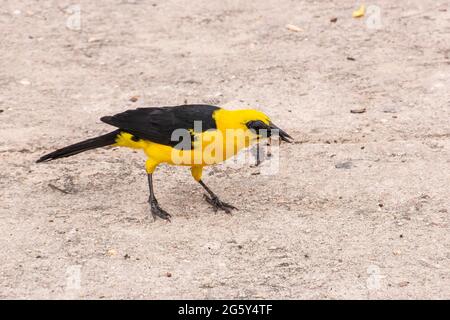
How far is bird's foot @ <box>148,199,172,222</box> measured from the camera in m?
6.28

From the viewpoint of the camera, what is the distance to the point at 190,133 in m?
5.98

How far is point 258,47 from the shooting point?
30.4ft

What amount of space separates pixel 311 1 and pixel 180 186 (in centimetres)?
430

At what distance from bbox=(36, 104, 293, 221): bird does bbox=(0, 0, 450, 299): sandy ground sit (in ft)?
1.63

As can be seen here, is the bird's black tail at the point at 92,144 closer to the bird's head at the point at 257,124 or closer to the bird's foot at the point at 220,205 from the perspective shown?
the bird's foot at the point at 220,205

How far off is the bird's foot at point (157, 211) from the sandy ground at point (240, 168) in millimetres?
69

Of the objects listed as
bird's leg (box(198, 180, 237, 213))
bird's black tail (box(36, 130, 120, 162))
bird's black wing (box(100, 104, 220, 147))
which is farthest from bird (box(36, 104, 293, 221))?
bird's leg (box(198, 180, 237, 213))

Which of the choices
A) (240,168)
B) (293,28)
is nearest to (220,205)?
(240,168)

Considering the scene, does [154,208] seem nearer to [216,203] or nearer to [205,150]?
[216,203]

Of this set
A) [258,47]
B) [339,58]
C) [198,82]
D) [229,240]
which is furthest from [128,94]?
[229,240]

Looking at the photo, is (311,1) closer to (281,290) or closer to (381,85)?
(381,85)

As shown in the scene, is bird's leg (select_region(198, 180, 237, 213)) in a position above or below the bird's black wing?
below

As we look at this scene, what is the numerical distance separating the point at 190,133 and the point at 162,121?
0.25 m

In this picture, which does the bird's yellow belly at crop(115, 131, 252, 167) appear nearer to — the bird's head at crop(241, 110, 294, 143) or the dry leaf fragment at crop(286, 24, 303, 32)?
the bird's head at crop(241, 110, 294, 143)
